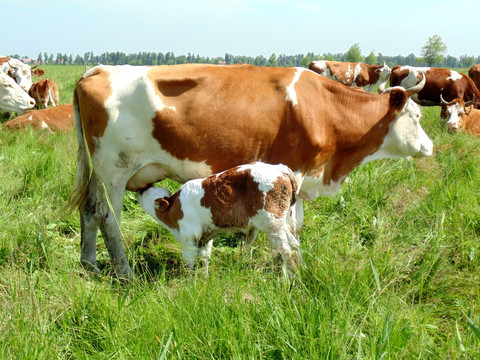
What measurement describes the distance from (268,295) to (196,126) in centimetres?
169

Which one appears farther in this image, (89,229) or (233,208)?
(89,229)

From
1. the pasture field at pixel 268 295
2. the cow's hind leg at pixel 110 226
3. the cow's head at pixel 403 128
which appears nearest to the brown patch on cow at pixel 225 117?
the cow's hind leg at pixel 110 226

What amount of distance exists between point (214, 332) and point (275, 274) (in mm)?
1153

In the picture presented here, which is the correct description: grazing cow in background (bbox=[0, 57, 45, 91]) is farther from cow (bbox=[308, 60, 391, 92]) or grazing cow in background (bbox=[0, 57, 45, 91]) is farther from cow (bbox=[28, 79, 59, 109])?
cow (bbox=[308, 60, 391, 92])

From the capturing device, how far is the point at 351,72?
20875 mm

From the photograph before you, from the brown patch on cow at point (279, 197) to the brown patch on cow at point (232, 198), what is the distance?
0.23ft

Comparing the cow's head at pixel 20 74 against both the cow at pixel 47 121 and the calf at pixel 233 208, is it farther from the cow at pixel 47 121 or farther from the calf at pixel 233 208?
the calf at pixel 233 208

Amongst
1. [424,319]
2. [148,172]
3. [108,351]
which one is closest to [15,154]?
[148,172]

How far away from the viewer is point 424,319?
291cm

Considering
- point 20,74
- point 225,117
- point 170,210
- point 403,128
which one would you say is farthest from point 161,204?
point 20,74

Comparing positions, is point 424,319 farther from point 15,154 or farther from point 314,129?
point 15,154

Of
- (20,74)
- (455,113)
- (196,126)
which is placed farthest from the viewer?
(20,74)

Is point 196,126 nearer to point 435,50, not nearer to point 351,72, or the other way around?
point 351,72

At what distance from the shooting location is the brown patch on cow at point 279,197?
3.66 m
